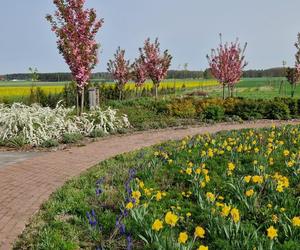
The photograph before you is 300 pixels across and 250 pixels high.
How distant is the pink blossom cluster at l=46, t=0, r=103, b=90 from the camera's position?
45.8ft

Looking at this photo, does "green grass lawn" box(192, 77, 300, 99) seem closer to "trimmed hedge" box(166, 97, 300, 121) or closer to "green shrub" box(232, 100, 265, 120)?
"trimmed hedge" box(166, 97, 300, 121)

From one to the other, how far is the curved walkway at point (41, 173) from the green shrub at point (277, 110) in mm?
4822

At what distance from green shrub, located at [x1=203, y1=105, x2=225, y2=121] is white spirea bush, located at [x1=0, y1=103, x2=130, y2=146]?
4259 millimetres

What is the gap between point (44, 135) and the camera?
36.3 ft

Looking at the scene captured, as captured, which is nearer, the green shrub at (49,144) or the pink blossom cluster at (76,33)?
the green shrub at (49,144)

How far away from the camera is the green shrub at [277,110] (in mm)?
16531


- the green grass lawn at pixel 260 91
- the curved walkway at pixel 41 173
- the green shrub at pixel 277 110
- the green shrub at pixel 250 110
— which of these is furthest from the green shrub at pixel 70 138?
the green grass lawn at pixel 260 91

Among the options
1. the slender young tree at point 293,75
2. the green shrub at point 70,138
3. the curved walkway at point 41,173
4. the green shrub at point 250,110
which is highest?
the slender young tree at point 293,75

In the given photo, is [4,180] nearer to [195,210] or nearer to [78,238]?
[78,238]

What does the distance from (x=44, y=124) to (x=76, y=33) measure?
3.95 m

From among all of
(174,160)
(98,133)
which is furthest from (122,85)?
(174,160)

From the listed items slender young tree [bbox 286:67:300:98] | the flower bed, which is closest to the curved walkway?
the flower bed

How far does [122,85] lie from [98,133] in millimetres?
14551

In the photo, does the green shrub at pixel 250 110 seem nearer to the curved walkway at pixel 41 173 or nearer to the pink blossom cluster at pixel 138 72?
the curved walkway at pixel 41 173
